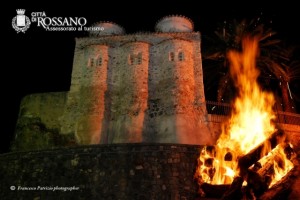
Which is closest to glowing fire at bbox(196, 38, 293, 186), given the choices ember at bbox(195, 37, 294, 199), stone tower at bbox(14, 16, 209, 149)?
ember at bbox(195, 37, 294, 199)

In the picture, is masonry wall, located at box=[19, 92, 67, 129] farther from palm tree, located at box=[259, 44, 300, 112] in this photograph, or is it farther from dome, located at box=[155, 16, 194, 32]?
palm tree, located at box=[259, 44, 300, 112]

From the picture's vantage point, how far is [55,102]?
2638 cm

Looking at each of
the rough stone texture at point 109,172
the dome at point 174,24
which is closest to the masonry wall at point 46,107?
the rough stone texture at point 109,172

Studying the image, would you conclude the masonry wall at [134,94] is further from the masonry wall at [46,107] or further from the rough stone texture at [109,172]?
the rough stone texture at [109,172]

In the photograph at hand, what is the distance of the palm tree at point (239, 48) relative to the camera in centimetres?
2572

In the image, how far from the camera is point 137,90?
81.2 ft

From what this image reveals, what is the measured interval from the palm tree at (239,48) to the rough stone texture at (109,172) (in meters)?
10.1

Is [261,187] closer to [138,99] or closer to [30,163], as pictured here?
[30,163]

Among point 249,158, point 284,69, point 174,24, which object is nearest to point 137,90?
point 174,24

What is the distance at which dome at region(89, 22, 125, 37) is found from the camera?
1107 inches

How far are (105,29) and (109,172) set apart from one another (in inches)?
590

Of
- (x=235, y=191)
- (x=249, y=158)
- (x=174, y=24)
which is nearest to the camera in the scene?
(x=235, y=191)

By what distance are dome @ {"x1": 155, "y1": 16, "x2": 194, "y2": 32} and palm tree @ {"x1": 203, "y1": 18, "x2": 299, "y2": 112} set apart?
1.98 metres

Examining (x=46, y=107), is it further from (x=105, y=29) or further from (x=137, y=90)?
(x=105, y=29)
